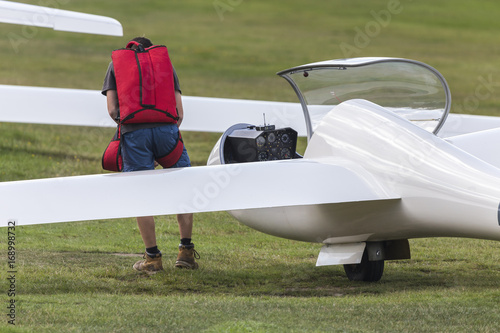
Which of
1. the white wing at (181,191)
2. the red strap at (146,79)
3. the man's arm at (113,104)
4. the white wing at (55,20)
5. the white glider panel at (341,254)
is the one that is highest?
the white wing at (55,20)

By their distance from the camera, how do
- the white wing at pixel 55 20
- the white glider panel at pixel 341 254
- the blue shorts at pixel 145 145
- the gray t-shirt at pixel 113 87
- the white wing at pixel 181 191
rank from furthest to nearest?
the white wing at pixel 55 20 → the blue shorts at pixel 145 145 → the gray t-shirt at pixel 113 87 → the white glider panel at pixel 341 254 → the white wing at pixel 181 191

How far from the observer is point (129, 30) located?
3850 cm

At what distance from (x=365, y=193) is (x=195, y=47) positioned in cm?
3018

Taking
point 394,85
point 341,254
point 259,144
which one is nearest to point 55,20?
point 259,144

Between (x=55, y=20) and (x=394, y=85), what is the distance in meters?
5.21

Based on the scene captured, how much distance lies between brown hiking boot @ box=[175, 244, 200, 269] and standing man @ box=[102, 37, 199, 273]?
27 cm

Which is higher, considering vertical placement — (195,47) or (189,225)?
(195,47)

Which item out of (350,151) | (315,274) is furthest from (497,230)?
(315,274)

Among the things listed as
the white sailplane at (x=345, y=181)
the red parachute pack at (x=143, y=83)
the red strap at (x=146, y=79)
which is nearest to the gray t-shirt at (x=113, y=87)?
the red parachute pack at (x=143, y=83)

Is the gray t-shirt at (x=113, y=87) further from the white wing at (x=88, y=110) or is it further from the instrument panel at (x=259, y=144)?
the white wing at (x=88, y=110)

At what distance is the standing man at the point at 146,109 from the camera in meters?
7.60

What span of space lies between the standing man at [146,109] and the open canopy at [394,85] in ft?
5.02

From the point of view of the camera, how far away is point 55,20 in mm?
11289

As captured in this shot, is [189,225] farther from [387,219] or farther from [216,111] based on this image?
[216,111]
